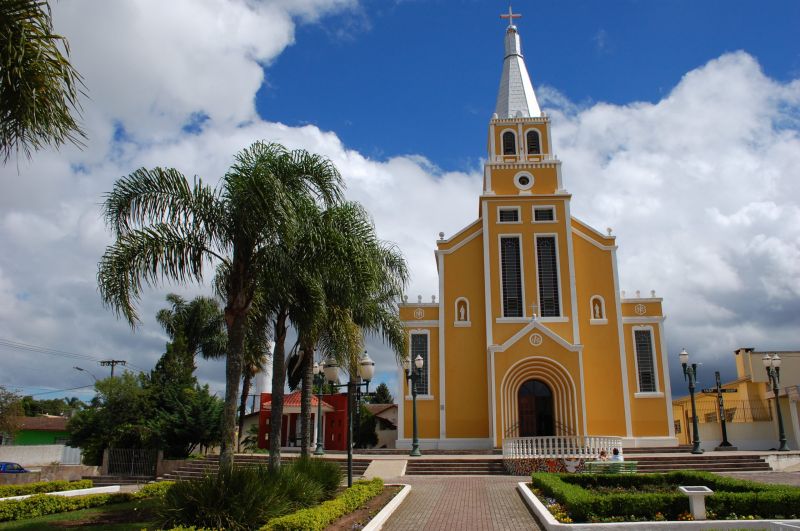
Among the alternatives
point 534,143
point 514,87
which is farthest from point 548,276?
point 514,87

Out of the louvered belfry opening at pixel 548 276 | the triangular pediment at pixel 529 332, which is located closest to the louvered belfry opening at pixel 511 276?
the louvered belfry opening at pixel 548 276

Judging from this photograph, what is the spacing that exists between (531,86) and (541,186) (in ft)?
23.9

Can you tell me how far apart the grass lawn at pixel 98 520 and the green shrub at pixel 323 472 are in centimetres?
321

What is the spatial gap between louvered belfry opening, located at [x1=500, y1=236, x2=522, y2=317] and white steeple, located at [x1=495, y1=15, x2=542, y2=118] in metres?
7.79

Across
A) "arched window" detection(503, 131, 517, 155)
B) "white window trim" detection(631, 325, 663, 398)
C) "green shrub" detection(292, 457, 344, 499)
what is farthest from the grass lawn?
"arched window" detection(503, 131, 517, 155)

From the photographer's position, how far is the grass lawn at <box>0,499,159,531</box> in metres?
12.1

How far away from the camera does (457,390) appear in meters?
30.6

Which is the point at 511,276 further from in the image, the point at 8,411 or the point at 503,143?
the point at 8,411

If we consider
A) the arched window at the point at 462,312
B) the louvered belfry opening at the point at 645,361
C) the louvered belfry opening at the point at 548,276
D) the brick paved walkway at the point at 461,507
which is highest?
the louvered belfry opening at the point at 548,276

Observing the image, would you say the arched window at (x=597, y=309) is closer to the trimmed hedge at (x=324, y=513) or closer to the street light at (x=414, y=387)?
the street light at (x=414, y=387)

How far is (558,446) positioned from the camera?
24.3 m

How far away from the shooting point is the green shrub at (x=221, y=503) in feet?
31.9

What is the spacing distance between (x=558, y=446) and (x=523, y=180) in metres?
14.7

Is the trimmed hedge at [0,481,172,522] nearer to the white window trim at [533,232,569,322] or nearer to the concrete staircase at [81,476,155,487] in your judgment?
the concrete staircase at [81,476,155,487]
